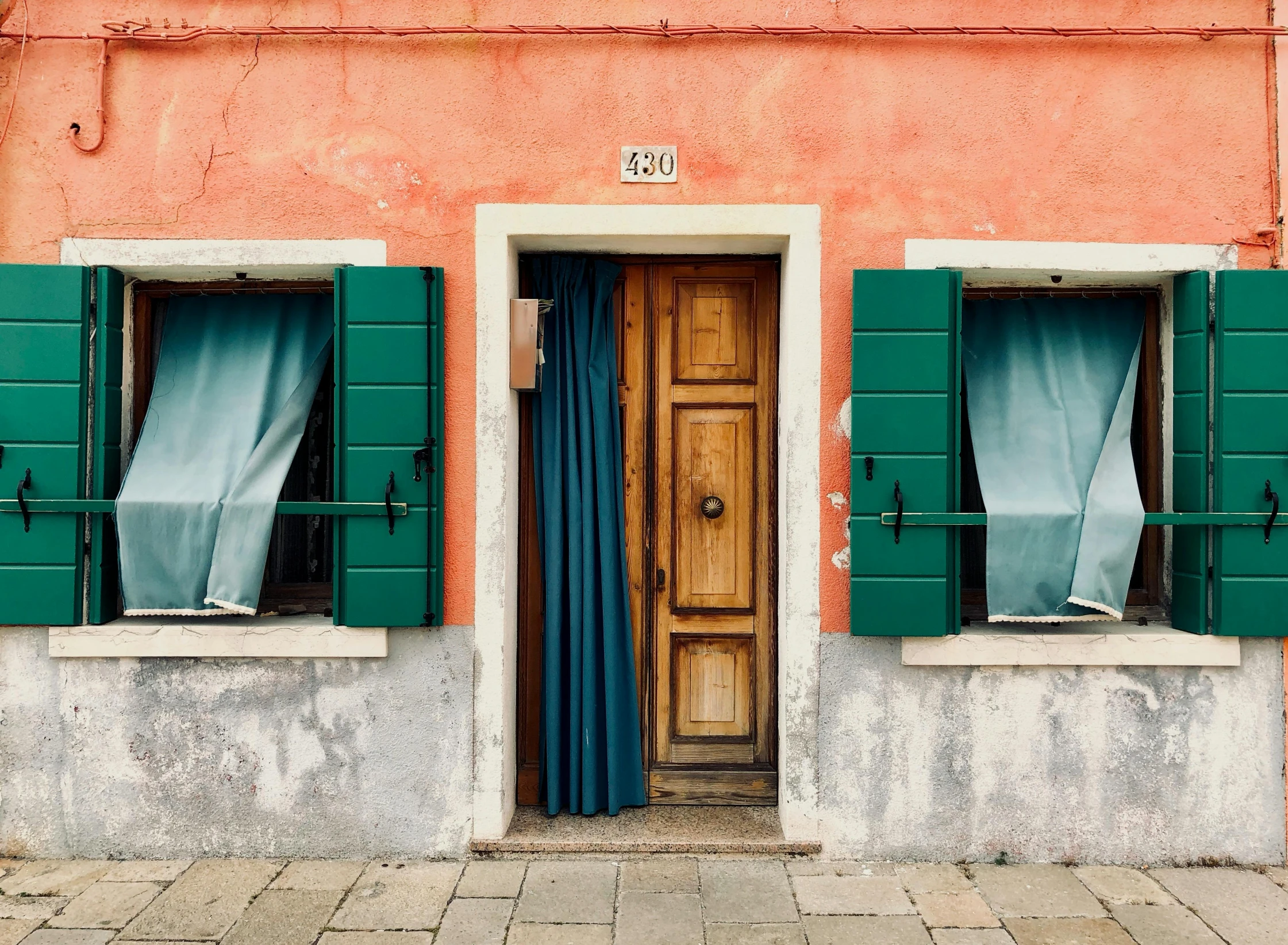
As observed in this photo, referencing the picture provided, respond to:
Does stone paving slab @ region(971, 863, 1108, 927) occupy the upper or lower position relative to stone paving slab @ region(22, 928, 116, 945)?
upper

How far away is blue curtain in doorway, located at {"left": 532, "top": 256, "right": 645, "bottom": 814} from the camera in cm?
395

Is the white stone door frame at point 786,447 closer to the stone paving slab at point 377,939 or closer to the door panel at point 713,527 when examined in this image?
the door panel at point 713,527

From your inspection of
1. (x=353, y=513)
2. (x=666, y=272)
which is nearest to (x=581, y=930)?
(x=353, y=513)

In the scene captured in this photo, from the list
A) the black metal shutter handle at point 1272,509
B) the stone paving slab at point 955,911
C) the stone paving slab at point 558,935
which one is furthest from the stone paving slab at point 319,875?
the black metal shutter handle at point 1272,509

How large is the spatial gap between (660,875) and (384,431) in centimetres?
214

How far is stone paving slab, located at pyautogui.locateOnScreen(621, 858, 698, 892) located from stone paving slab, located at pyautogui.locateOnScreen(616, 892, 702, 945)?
0.12 ft

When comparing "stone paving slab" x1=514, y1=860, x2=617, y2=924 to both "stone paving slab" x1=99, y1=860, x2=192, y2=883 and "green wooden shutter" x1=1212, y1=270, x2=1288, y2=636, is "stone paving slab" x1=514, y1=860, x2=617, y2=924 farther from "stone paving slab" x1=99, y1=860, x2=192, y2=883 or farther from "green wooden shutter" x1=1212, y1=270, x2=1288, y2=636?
"green wooden shutter" x1=1212, y1=270, x2=1288, y2=636

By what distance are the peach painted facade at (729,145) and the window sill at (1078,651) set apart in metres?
0.14

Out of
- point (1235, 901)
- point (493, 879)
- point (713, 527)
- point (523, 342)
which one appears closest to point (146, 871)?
point (493, 879)

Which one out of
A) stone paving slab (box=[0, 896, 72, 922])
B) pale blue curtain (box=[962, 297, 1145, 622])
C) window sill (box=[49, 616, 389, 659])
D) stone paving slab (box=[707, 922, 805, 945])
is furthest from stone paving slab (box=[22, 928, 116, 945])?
pale blue curtain (box=[962, 297, 1145, 622])

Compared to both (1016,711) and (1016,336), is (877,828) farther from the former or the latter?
(1016,336)

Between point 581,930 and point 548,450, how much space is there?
196 cm

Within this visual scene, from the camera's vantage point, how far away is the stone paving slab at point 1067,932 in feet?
10.1

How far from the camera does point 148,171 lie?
12.3 ft
